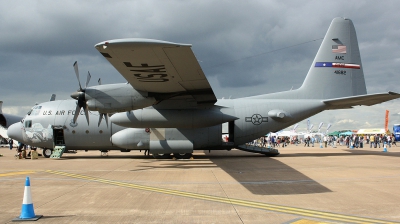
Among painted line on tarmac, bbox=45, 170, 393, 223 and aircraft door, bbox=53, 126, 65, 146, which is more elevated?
aircraft door, bbox=53, 126, 65, 146

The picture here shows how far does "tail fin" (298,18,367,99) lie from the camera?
855 inches

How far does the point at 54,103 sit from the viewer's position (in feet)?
76.6

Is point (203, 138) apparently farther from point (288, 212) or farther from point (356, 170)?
point (288, 212)

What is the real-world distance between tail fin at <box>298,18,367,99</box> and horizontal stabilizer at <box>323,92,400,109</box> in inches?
29.4

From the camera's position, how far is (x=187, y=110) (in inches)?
710

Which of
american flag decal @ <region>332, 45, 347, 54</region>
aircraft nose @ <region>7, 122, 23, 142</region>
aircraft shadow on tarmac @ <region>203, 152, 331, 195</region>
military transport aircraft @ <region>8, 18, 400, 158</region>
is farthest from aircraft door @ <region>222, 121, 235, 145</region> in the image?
aircraft nose @ <region>7, 122, 23, 142</region>

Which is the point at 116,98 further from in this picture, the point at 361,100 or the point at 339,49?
the point at 339,49

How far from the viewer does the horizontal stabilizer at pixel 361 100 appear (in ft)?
60.7

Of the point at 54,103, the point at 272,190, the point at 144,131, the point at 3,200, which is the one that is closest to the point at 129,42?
the point at 3,200

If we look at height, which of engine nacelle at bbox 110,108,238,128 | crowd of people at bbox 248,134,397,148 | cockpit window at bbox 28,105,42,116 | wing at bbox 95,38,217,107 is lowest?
crowd of people at bbox 248,134,397,148

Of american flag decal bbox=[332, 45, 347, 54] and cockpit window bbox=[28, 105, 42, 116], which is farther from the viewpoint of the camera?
cockpit window bbox=[28, 105, 42, 116]

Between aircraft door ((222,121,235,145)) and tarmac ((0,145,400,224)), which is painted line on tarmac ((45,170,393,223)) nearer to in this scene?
tarmac ((0,145,400,224))

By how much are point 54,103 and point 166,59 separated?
15524mm

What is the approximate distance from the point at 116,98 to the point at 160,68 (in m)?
4.53
